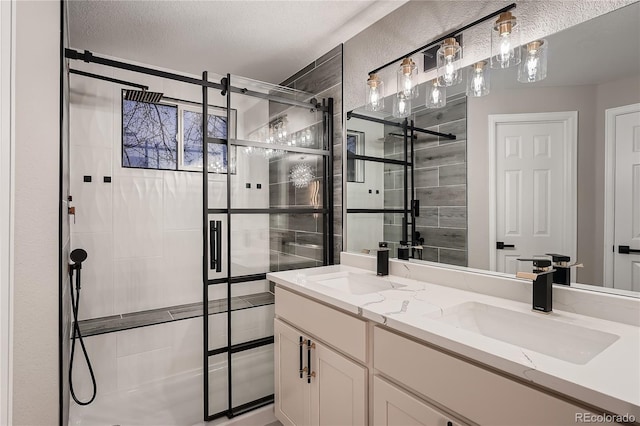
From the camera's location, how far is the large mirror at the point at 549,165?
110 centimetres

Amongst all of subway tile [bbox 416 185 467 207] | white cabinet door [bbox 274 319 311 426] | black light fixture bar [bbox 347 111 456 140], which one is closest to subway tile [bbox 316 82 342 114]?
black light fixture bar [bbox 347 111 456 140]

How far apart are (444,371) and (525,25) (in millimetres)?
1370

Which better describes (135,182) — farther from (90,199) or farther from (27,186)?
(27,186)

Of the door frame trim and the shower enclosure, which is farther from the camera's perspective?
the shower enclosure

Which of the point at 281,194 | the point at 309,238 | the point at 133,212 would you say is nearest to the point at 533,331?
the point at 309,238

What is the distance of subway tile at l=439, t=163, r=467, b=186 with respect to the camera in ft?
5.03

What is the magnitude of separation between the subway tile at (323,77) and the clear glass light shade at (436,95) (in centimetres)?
80

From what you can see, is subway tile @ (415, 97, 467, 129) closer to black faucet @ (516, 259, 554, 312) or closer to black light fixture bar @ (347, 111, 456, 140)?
black light fixture bar @ (347, 111, 456, 140)

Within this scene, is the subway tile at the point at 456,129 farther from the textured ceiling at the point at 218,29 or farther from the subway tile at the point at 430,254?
the textured ceiling at the point at 218,29

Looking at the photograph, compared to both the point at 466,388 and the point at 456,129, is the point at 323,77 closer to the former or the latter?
the point at 456,129

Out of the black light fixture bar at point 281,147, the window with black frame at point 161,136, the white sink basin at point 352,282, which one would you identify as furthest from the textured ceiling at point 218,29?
the white sink basin at point 352,282

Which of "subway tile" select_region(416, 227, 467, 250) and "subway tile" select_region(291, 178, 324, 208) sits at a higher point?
"subway tile" select_region(291, 178, 324, 208)

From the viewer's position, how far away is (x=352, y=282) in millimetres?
1882

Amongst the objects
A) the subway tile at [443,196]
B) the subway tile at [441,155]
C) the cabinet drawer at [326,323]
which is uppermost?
the subway tile at [441,155]
